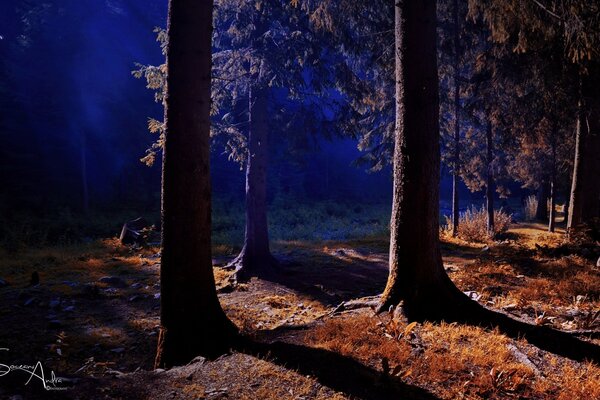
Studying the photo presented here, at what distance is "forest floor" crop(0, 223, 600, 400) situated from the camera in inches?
134

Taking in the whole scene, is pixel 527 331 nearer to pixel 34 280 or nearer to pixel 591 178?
pixel 591 178

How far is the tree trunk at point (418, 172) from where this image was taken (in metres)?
5.14

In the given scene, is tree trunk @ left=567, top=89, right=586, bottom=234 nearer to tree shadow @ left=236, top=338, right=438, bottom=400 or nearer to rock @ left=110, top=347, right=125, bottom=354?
tree shadow @ left=236, top=338, right=438, bottom=400

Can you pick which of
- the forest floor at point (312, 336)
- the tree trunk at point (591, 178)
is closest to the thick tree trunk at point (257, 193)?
the forest floor at point (312, 336)

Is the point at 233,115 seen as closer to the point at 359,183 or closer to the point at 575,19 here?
the point at 575,19

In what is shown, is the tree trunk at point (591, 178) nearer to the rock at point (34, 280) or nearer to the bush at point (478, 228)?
the bush at point (478, 228)

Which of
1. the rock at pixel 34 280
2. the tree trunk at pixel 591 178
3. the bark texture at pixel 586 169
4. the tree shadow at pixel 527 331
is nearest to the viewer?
the tree shadow at pixel 527 331

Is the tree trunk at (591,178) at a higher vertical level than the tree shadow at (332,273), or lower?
higher

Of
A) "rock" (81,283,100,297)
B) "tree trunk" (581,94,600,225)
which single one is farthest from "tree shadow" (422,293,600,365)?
"tree trunk" (581,94,600,225)

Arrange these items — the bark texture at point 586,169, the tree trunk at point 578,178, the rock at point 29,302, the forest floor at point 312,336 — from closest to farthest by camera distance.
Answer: the forest floor at point 312,336, the rock at point 29,302, the bark texture at point 586,169, the tree trunk at point 578,178

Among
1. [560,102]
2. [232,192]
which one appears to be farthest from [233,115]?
[232,192]

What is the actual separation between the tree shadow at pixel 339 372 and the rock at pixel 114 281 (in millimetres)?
6827

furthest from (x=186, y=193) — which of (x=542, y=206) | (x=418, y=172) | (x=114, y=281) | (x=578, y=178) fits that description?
(x=542, y=206)

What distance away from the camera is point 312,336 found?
4605 mm
